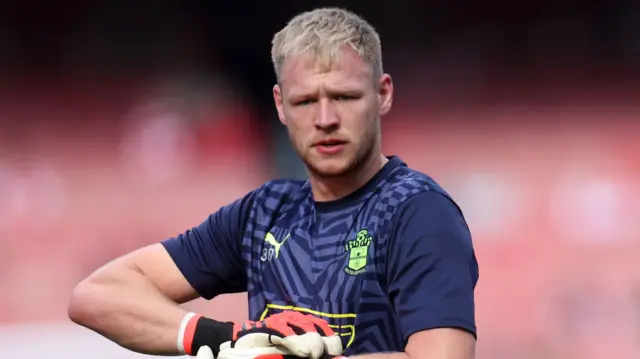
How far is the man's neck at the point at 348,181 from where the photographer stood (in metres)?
1.75

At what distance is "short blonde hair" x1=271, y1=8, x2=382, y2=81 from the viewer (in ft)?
5.58

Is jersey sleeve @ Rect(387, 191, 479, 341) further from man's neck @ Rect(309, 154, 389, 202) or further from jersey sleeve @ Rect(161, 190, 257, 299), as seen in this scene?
jersey sleeve @ Rect(161, 190, 257, 299)

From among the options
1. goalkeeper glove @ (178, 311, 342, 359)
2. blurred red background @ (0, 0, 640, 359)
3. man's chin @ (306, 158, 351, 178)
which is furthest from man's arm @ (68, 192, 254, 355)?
blurred red background @ (0, 0, 640, 359)

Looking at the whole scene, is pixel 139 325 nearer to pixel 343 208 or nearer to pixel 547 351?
pixel 343 208

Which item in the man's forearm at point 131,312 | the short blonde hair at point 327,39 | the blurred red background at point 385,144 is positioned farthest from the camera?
the blurred red background at point 385,144

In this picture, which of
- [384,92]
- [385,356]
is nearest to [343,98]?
[384,92]

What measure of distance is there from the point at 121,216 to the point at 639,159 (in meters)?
2.20

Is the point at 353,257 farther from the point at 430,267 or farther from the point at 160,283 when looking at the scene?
the point at 160,283

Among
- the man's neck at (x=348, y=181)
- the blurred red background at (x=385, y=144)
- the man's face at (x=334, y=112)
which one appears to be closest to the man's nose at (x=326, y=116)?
the man's face at (x=334, y=112)

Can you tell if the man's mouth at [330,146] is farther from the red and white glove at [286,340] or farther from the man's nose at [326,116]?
the red and white glove at [286,340]

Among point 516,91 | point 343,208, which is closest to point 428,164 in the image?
point 516,91

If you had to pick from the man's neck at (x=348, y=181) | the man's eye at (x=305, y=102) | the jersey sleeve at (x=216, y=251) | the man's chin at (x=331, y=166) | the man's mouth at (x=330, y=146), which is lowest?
the jersey sleeve at (x=216, y=251)

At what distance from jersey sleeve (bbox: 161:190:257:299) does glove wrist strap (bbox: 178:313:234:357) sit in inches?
5.0

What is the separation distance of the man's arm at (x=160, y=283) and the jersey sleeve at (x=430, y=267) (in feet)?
1.59
